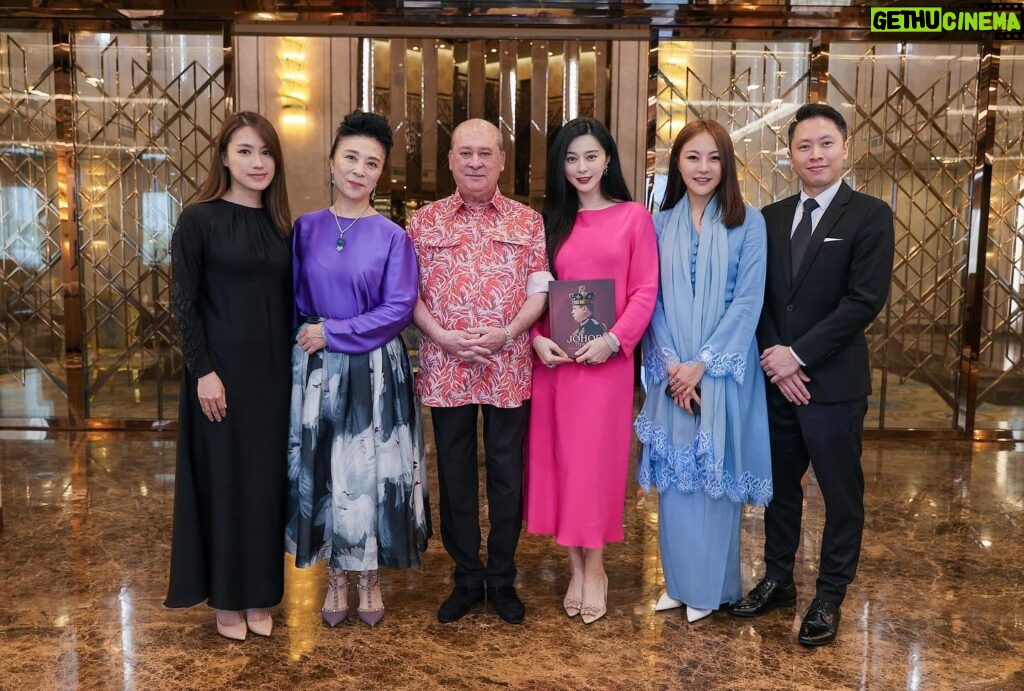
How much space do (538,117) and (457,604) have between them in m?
4.41

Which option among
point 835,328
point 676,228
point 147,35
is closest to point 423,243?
point 676,228

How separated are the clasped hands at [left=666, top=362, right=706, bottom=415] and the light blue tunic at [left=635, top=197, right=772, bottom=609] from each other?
0.03m

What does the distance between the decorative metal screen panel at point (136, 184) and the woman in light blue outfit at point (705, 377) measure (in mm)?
3728

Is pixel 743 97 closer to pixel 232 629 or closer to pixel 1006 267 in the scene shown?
pixel 1006 267

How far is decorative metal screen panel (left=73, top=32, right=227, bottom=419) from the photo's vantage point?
512cm

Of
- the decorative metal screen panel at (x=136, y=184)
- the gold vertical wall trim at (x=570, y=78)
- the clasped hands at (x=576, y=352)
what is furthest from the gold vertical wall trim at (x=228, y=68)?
the clasped hands at (x=576, y=352)

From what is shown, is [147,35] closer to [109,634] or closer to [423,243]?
[423,243]

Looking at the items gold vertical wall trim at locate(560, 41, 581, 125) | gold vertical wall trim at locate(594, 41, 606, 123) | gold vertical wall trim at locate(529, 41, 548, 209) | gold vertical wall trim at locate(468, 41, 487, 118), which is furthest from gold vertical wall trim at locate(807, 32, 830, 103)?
gold vertical wall trim at locate(468, 41, 487, 118)

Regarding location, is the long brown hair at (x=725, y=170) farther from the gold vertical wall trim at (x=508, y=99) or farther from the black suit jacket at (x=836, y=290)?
the gold vertical wall trim at (x=508, y=99)

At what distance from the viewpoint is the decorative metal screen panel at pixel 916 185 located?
16.6 feet

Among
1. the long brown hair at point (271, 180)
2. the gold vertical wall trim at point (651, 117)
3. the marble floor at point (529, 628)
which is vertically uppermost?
the gold vertical wall trim at point (651, 117)

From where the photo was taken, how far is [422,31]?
5.31 meters

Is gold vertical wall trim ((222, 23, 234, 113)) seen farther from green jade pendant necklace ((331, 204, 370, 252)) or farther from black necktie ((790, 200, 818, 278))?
black necktie ((790, 200, 818, 278))

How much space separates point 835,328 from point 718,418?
0.45 meters
